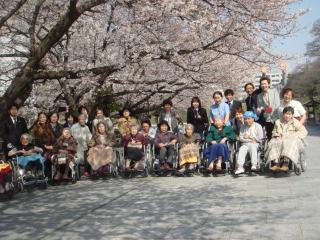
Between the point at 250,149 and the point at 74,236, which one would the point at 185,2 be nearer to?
the point at 250,149

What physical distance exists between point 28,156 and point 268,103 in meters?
4.64

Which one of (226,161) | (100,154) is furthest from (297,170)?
(100,154)

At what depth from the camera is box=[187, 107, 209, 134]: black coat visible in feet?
30.6

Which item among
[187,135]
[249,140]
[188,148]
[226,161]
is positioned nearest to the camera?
[249,140]

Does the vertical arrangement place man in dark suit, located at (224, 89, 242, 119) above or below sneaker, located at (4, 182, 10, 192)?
above

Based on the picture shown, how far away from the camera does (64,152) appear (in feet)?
27.2

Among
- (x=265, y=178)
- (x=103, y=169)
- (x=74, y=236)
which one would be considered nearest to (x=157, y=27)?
(x=103, y=169)

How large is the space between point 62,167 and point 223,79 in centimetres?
794

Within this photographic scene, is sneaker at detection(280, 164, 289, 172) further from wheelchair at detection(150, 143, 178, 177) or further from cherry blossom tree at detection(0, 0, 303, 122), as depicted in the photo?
cherry blossom tree at detection(0, 0, 303, 122)

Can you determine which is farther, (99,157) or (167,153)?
(167,153)

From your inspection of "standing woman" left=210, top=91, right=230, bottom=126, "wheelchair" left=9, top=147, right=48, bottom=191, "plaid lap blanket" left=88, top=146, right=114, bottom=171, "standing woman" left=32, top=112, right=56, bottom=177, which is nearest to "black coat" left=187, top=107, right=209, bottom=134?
"standing woman" left=210, top=91, right=230, bottom=126

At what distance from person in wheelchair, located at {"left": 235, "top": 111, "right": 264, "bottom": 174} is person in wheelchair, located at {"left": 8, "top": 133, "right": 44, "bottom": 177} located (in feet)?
11.8

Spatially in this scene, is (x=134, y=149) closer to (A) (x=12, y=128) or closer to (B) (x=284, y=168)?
(A) (x=12, y=128)

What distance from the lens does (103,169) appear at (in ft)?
28.7
